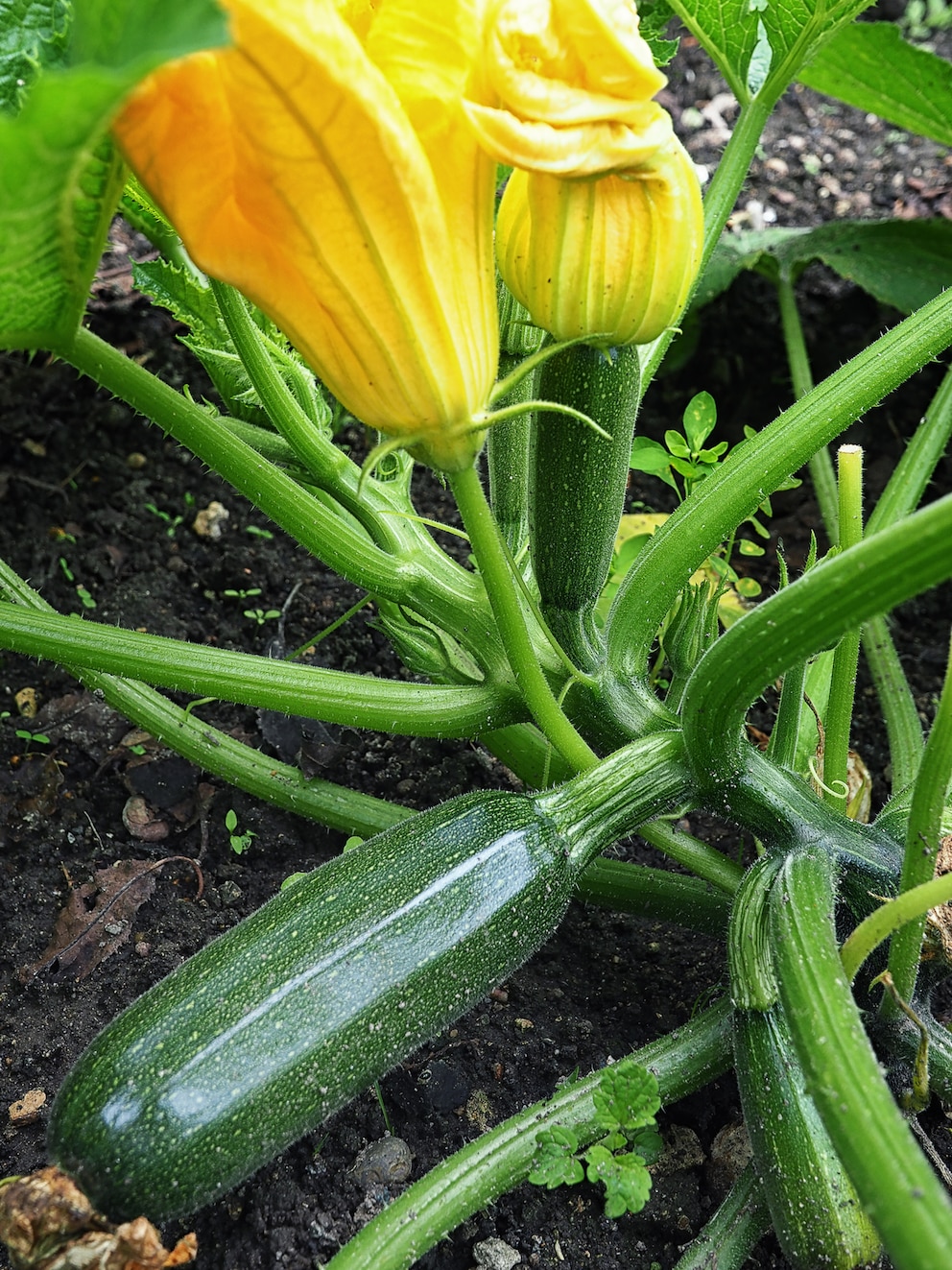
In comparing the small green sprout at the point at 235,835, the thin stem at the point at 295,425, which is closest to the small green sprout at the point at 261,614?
the small green sprout at the point at 235,835

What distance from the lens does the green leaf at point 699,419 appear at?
193 cm

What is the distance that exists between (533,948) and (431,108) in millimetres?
973

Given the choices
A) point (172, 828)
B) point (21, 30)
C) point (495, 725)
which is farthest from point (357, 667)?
point (21, 30)

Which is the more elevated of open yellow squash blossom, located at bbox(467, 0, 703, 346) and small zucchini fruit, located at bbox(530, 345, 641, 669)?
open yellow squash blossom, located at bbox(467, 0, 703, 346)

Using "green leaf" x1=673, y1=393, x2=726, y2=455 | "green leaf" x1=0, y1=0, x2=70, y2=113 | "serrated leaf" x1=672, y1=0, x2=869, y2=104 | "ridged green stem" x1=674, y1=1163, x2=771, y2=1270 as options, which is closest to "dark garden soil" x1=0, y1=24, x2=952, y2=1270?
"ridged green stem" x1=674, y1=1163, x2=771, y2=1270

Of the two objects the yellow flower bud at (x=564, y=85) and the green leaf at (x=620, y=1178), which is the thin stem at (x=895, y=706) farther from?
the yellow flower bud at (x=564, y=85)

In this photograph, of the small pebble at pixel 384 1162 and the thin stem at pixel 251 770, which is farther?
the thin stem at pixel 251 770

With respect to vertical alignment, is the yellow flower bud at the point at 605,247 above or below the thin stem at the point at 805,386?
above

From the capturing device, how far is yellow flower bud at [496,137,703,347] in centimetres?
127

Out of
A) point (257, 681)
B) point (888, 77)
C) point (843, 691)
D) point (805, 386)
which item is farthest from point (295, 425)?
point (888, 77)

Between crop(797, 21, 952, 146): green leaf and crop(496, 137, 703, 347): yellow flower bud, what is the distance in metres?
1.08

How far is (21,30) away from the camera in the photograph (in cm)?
144

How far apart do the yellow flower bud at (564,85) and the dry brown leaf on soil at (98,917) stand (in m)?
1.29

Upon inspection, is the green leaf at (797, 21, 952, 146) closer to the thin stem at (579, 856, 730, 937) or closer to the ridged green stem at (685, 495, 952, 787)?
the ridged green stem at (685, 495, 952, 787)
